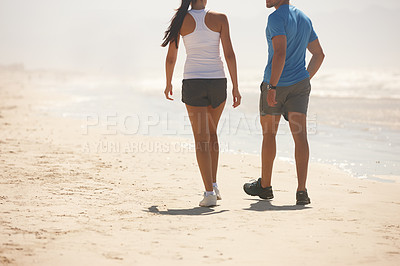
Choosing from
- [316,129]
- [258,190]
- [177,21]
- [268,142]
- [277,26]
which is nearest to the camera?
[277,26]

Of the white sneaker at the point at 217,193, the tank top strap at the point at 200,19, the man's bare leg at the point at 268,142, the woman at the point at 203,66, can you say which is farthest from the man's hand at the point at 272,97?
the white sneaker at the point at 217,193

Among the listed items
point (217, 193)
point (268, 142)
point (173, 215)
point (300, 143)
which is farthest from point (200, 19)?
point (173, 215)

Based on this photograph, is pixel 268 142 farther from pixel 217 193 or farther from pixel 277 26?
pixel 277 26

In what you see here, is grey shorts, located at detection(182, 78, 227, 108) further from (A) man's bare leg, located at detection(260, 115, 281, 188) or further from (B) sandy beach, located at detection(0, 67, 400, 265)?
(B) sandy beach, located at detection(0, 67, 400, 265)

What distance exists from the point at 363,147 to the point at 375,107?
7665 mm

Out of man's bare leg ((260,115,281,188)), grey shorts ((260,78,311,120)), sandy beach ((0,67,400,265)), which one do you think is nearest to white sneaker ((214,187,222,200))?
sandy beach ((0,67,400,265))

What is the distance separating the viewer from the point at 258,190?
5.22 metres

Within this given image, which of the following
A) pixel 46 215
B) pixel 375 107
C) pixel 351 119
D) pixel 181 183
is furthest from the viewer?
pixel 375 107

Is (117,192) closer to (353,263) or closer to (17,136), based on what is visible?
(353,263)

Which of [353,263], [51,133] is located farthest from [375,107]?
[353,263]

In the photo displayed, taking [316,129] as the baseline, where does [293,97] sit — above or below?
above

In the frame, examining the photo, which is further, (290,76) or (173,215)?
(290,76)

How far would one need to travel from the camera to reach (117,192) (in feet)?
17.1

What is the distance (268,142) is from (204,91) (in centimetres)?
81
